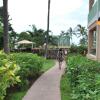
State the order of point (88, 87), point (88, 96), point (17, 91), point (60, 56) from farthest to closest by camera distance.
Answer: point (60, 56)
point (17, 91)
point (88, 87)
point (88, 96)

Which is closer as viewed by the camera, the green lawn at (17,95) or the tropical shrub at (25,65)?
the green lawn at (17,95)

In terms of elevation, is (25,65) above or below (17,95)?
above

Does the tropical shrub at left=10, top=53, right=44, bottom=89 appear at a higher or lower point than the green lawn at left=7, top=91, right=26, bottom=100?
higher

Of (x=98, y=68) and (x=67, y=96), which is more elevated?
(x=98, y=68)

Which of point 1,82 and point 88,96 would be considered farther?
point 1,82

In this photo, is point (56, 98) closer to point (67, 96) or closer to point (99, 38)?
point (67, 96)

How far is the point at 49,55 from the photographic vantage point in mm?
52750

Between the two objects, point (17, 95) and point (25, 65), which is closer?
point (17, 95)

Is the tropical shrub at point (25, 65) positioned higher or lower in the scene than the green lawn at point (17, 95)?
higher

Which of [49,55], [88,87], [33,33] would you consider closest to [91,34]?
[49,55]

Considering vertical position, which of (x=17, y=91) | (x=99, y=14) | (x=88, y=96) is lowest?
(x=17, y=91)

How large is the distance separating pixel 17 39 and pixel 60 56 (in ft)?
131

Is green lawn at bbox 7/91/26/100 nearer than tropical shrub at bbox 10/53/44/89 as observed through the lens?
Yes

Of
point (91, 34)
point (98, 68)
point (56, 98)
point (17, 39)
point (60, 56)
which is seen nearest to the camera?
point (98, 68)
